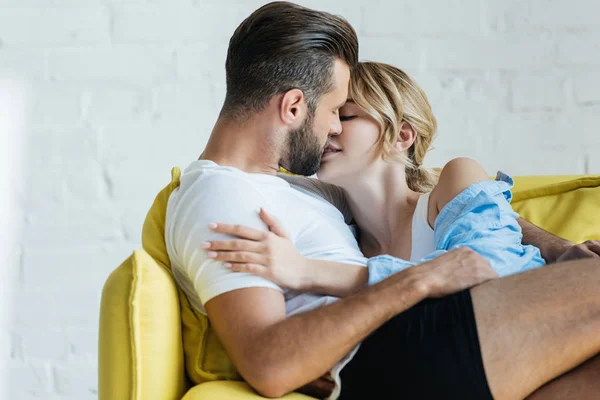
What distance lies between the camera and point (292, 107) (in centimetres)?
159

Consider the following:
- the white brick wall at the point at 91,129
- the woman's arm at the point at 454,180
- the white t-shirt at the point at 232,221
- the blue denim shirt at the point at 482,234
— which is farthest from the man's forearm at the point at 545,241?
the white brick wall at the point at 91,129

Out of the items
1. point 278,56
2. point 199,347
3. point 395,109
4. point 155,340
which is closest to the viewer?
point 155,340

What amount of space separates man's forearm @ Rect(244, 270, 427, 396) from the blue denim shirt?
0.48 ft

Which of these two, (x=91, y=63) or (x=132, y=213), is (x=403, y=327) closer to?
(x=132, y=213)

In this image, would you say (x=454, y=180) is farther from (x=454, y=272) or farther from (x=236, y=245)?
(x=236, y=245)

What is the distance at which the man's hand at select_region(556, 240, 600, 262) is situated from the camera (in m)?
1.48

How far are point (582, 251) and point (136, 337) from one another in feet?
2.72

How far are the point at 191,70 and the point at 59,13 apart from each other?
1.34ft

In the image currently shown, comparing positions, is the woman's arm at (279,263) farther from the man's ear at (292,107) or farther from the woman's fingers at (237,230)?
the man's ear at (292,107)

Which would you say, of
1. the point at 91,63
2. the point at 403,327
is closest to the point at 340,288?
the point at 403,327

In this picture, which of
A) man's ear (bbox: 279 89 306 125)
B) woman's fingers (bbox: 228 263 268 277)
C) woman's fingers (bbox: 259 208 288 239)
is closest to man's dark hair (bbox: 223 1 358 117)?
man's ear (bbox: 279 89 306 125)

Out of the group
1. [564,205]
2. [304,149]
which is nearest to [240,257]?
[304,149]

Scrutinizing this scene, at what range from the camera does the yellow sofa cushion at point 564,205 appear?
1.78 m

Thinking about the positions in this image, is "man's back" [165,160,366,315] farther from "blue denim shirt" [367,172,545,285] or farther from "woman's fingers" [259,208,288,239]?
"blue denim shirt" [367,172,545,285]
